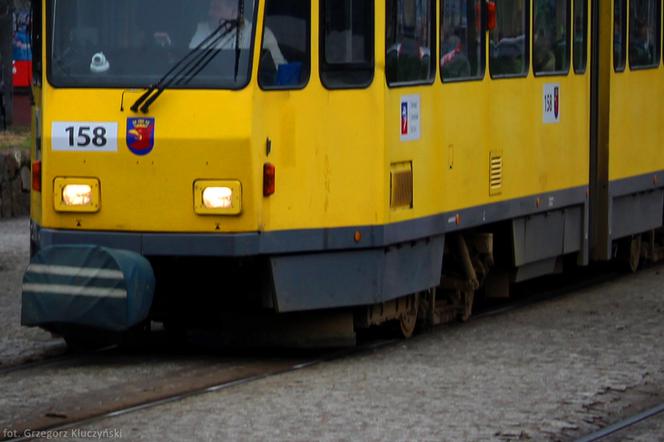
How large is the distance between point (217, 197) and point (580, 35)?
17.5ft

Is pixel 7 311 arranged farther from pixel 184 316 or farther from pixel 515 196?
pixel 515 196

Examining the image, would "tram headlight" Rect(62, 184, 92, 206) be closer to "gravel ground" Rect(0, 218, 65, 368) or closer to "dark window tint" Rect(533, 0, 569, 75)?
"gravel ground" Rect(0, 218, 65, 368)

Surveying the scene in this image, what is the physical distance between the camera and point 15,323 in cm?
1361

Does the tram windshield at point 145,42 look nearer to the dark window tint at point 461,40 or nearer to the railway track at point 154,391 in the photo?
the railway track at point 154,391

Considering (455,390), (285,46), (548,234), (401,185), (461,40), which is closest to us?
(455,390)

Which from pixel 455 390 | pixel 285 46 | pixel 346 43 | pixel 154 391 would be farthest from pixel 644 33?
pixel 154 391

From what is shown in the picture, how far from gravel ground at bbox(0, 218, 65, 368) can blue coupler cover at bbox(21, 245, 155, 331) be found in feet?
2.88

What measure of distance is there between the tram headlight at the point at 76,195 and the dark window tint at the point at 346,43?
159cm

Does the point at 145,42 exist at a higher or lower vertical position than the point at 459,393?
higher

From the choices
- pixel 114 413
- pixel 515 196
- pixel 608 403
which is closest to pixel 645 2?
pixel 515 196

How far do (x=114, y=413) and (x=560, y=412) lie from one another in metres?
2.37

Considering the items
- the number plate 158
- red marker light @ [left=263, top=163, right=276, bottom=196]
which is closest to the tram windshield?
the number plate 158

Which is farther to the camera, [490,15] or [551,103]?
[551,103]

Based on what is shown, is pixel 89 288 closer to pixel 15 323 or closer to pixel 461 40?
pixel 15 323
